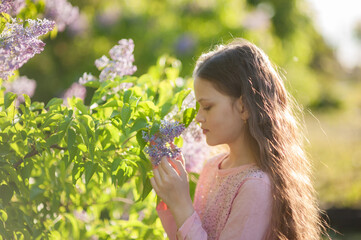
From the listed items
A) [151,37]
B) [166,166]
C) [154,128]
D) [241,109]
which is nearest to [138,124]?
[154,128]

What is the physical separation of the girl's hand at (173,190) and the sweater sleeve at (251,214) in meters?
0.13

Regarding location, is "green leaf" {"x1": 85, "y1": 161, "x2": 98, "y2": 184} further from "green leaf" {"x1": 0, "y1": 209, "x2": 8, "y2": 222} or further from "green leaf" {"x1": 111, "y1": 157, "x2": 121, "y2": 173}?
"green leaf" {"x1": 0, "y1": 209, "x2": 8, "y2": 222}

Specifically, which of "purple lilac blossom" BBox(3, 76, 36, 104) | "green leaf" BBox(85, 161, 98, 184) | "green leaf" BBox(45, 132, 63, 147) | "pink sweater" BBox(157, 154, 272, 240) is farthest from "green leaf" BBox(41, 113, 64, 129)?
"purple lilac blossom" BBox(3, 76, 36, 104)

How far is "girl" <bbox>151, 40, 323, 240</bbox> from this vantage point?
1.46 m

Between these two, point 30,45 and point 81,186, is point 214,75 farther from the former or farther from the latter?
point 81,186

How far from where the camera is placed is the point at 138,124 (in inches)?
55.8

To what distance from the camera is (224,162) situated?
1.73 metres

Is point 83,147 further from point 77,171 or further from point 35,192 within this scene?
point 35,192

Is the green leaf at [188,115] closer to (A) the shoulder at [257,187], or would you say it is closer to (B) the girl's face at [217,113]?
(B) the girl's face at [217,113]

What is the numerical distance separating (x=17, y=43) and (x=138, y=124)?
39 cm

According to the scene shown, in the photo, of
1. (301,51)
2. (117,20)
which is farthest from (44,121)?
(301,51)

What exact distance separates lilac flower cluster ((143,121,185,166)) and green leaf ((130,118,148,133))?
3cm

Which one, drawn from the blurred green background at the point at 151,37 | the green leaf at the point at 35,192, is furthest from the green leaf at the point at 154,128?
the blurred green background at the point at 151,37

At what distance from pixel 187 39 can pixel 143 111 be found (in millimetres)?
7761
